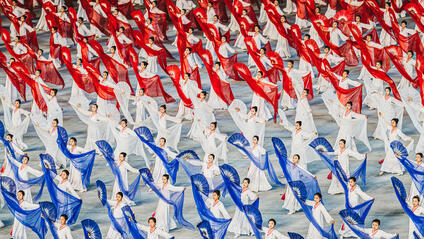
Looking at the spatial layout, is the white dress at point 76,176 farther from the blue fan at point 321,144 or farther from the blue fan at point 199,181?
the blue fan at point 321,144

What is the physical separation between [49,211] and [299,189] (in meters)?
4.73

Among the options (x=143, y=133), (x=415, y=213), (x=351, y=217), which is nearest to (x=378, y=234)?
(x=351, y=217)

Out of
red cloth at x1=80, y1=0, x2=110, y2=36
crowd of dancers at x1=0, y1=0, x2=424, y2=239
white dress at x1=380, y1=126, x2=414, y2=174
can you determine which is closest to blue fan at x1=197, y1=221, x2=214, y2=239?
crowd of dancers at x1=0, y1=0, x2=424, y2=239

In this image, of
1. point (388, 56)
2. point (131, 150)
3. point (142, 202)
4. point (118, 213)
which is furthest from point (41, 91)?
point (388, 56)

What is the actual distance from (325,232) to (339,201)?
2.44 metres

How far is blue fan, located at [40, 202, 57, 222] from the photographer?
20031mm

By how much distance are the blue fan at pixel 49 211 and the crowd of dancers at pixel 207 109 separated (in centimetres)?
4

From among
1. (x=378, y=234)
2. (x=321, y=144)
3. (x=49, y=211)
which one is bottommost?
(x=378, y=234)

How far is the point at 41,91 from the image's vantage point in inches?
1041

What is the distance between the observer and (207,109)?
2544cm

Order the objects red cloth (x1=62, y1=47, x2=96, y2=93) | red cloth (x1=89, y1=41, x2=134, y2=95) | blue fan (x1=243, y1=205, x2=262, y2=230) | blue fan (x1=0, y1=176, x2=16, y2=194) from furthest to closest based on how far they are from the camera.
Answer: red cloth (x1=89, y1=41, x2=134, y2=95)
red cloth (x1=62, y1=47, x2=96, y2=93)
blue fan (x1=0, y1=176, x2=16, y2=194)
blue fan (x1=243, y1=205, x2=262, y2=230)

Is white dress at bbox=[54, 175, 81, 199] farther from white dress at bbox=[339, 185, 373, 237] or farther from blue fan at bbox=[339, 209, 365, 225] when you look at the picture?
blue fan at bbox=[339, 209, 365, 225]

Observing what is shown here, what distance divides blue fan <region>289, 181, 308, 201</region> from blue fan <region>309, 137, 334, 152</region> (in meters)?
1.81

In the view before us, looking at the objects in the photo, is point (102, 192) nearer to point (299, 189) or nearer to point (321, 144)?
point (299, 189)
